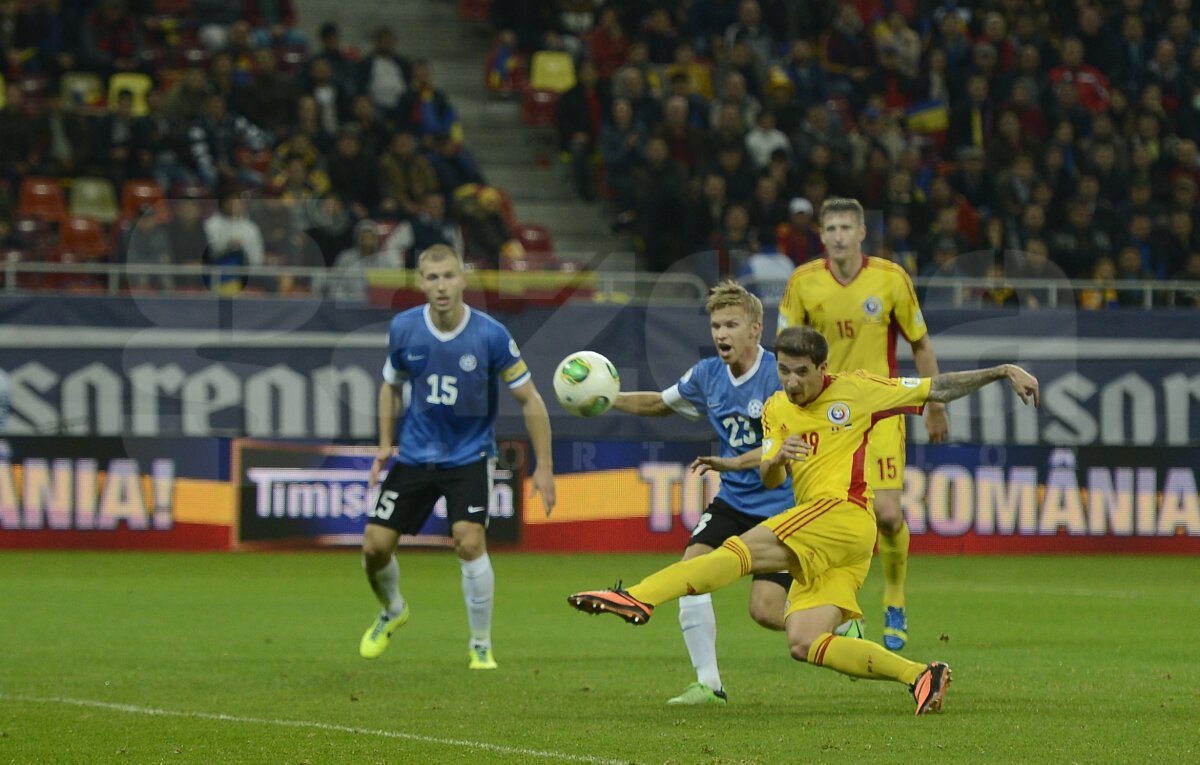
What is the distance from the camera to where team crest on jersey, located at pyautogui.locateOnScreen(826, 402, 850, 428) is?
7652 mm

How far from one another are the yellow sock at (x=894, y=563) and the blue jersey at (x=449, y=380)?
2.25m

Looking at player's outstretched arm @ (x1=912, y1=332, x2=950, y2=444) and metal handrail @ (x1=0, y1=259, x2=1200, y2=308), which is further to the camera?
metal handrail @ (x1=0, y1=259, x2=1200, y2=308)

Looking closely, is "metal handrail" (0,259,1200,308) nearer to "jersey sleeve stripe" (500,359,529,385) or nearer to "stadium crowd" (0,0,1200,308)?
"stadium crowd" (0,0,1200,308)

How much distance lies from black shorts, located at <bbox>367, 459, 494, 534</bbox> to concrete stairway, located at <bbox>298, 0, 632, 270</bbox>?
11.2m

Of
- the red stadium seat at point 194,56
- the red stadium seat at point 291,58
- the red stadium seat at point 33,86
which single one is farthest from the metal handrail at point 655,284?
the red stadium seat at point 291,58

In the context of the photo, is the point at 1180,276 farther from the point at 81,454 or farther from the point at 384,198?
the point at 81,454

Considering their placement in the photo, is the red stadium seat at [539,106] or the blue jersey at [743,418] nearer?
the blue jersey at [743,418]

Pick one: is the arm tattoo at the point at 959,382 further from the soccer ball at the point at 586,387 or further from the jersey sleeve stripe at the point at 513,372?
the jersey sleeve stripe at the point at 513,372

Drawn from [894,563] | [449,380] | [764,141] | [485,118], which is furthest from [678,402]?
[485,118]

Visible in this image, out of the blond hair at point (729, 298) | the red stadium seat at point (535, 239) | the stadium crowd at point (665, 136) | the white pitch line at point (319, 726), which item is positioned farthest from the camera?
the red stadium seat at point (535, 239)

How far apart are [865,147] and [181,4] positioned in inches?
343

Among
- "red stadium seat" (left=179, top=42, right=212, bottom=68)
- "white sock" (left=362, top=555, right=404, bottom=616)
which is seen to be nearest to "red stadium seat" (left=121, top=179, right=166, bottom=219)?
"red stadium seat" (left=179, top=42, right=212, bottom=68)

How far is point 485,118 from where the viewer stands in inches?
947

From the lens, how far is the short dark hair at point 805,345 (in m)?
7.48
